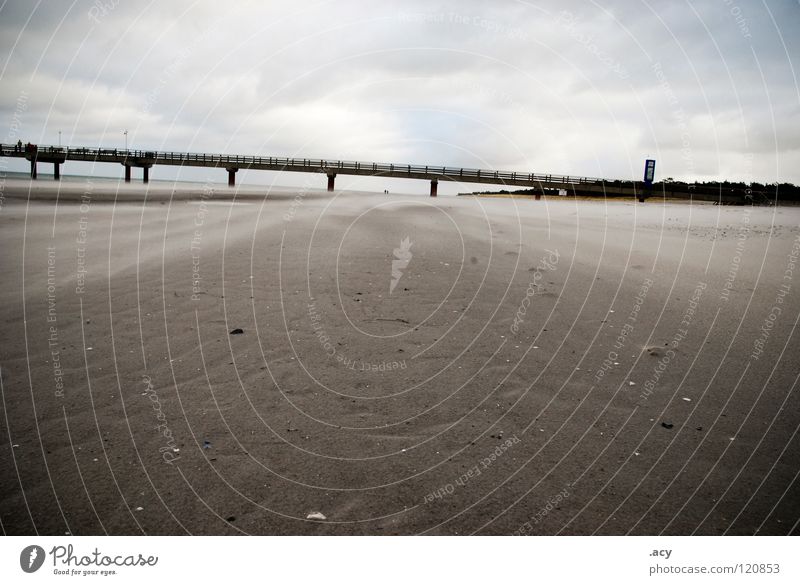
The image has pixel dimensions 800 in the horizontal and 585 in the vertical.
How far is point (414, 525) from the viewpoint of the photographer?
3400 millimetres

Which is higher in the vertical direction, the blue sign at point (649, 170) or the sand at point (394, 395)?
the blue sign at point (649, 170)

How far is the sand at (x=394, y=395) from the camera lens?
3564 mm

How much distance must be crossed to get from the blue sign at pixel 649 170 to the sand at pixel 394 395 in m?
42.1

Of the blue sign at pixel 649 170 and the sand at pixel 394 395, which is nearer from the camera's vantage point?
the sand at pixel 394 395

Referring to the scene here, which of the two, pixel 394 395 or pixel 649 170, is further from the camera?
pixel 649 170

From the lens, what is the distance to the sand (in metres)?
3.56

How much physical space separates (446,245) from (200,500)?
32.2 feet

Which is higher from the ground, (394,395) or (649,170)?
(649,170)

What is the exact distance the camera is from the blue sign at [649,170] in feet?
158

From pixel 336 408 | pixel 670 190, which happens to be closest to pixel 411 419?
pixel 336 408

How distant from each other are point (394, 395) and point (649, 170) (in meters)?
51.9

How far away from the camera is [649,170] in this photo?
4925 centimetres

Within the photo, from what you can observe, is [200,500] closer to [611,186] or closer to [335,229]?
[335,229]

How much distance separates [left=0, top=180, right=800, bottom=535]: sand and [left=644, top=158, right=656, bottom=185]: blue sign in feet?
138
